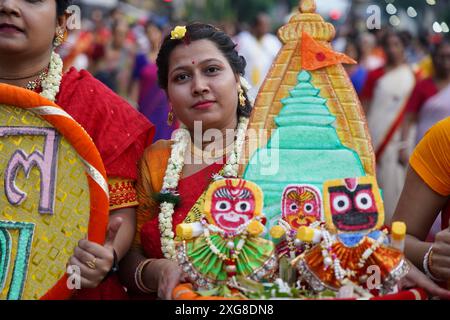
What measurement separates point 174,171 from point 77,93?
0.39m

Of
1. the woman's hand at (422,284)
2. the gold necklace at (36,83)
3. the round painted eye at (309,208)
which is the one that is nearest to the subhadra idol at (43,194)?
the gold necklace at (36,83)

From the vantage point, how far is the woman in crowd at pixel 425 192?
2475 mm

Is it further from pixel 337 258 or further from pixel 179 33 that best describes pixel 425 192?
pixel 179 33

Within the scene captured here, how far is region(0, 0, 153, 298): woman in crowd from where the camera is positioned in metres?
2.61

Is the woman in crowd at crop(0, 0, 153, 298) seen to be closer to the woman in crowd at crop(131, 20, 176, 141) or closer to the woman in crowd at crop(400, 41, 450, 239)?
the woman in crowd at crop(131, 20, 176, 141)

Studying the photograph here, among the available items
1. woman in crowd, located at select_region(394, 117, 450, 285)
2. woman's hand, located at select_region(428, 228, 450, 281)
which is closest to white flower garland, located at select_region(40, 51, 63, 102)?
woman in crowd, located at select_region(394, 117, 450, 285)

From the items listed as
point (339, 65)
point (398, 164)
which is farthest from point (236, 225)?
point (398, 164)

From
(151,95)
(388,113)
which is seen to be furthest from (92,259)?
(388,113)

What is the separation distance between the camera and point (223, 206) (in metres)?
2.21

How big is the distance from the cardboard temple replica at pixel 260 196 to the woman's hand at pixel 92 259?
0.12 ft

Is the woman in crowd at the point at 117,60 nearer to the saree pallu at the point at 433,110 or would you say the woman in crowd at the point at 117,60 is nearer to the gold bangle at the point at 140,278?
the saree pallu at the point at 433,110

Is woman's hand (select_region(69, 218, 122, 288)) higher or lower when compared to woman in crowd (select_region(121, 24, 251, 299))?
lower
